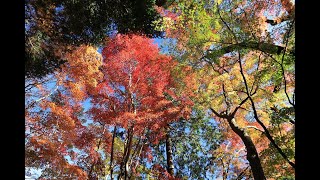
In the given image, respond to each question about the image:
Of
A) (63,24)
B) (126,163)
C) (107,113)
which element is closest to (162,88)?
(107,113)

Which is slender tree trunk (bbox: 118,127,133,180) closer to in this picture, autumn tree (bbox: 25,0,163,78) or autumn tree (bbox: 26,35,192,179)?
autumn tree (bbox: 26,35,192,179)

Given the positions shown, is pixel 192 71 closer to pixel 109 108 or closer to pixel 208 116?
pixel 109 108

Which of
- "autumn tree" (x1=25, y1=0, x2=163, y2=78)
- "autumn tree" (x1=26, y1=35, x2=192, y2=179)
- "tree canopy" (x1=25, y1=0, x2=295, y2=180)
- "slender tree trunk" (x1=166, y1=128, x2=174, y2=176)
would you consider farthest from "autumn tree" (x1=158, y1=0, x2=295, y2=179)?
"slender tree trunk" (x1=166, y1=128, x2=174, y2=176)

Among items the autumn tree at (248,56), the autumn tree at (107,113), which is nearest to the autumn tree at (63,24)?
the autumn tree at (248,56)

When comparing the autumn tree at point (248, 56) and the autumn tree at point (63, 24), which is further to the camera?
the autumn tree at point (248, 56)

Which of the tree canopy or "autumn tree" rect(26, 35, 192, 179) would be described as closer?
the tree canopy

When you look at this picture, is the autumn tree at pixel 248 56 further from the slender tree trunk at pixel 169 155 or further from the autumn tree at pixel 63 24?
the slender tree trunk at pixel 169 155

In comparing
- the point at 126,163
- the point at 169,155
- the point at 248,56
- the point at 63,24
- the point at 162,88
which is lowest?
the point at 126,163

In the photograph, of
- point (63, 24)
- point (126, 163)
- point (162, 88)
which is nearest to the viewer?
point (63, 24)

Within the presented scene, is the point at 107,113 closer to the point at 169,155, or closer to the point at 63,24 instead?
the point at 169,155

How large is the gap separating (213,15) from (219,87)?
194 cm

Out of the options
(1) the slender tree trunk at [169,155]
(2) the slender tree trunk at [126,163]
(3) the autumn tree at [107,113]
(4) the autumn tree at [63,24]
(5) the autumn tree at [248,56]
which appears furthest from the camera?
(1) the slender tree trunk at [169,155]

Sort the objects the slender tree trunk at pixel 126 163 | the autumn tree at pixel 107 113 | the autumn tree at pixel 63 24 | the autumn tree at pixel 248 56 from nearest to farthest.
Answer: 1. the autumn tree at pixel 63 24
2. the autumn tree at pixel 248 56
3. the autumn tree at pixel 107 113
4. the slender tree trunk at pixel 126 163
